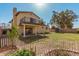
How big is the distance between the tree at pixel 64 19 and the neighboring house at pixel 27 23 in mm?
139

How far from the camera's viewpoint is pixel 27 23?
3254mm

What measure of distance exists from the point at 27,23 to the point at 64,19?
0.38m

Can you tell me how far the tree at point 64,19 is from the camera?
127 inches

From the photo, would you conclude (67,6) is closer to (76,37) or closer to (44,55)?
(76,37)

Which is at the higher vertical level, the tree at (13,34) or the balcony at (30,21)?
the balcony at (30,21)

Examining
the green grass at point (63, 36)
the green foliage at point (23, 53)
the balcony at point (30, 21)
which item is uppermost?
the balcony at point (30, 21)

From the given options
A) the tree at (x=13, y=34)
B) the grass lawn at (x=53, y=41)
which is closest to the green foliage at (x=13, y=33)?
the tree at (x=13, y=34)

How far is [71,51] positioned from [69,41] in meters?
0.10

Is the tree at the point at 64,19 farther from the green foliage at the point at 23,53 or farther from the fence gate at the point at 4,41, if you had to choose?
the fence gate at the point at 4,41

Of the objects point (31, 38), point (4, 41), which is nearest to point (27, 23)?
point (31, 38)

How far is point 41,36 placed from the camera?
3.26 metres

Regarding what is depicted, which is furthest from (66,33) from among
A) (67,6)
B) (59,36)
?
(67,6)

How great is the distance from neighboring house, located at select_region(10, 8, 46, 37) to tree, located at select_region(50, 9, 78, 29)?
14 cm

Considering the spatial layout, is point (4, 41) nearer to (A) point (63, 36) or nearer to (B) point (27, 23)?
(B) point (27, 23)
